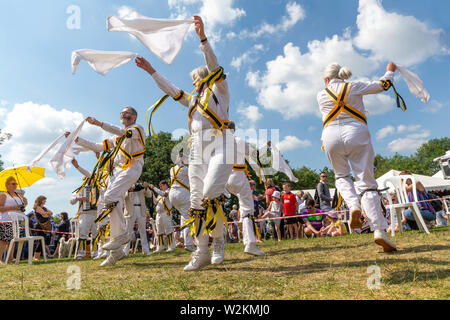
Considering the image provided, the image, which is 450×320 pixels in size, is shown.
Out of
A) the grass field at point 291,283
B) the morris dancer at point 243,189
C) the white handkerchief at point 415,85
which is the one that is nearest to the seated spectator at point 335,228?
the morris dancer at point 243,189

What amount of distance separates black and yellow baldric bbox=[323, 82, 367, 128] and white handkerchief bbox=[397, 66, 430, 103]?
4.21ft

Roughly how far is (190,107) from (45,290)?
237 centimetres

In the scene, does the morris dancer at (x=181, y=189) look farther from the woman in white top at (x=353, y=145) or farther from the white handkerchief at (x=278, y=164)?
the woman in white top at (x=353, y=145)

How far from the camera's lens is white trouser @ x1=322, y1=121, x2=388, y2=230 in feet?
12.8

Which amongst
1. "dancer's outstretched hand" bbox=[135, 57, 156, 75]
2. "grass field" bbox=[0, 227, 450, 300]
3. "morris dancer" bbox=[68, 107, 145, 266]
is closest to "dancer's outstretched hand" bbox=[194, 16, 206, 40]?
"dancer's outstretched hand" bbox=[135, 57, 156, 75]

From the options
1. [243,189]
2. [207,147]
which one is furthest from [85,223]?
[207,147]

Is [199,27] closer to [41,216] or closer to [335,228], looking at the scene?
[335,228]

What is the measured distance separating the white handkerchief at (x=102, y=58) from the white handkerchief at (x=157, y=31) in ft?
2.41

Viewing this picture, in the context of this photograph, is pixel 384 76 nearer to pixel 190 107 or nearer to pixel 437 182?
pixel 190 107

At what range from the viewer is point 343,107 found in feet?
13.2

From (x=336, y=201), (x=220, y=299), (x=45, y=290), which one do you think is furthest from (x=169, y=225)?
(x=220, y=299)

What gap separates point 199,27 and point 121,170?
265cm

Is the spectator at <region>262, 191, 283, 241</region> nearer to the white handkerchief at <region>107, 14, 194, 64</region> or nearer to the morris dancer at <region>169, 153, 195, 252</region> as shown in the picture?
the morris dancer at <region>169, 153, 195, 252</region>
